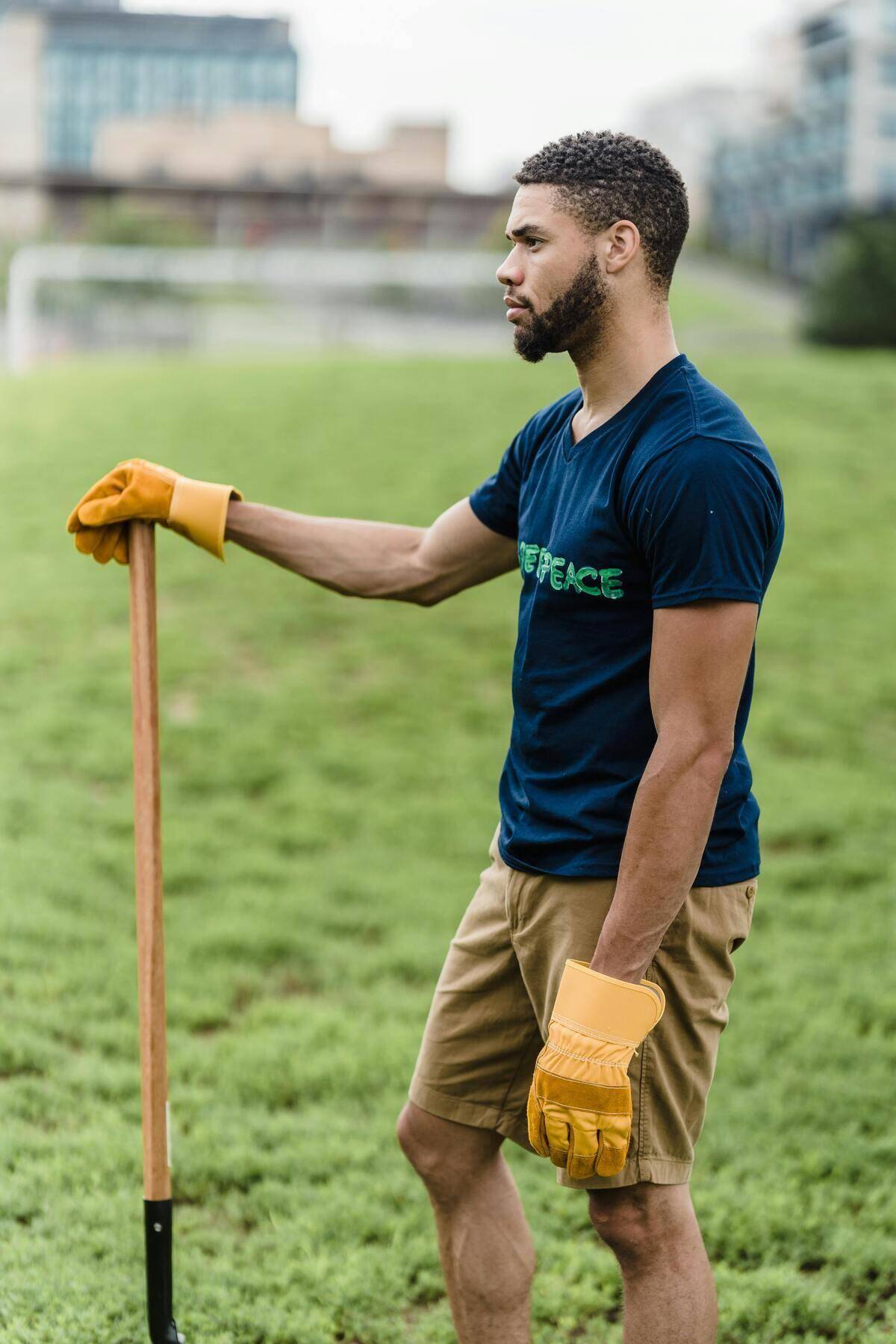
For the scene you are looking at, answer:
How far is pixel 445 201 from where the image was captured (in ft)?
152

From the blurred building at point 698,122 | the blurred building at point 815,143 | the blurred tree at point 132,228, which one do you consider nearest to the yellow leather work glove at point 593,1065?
the blurred tree at point 132,228

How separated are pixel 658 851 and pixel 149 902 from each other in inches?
44.5

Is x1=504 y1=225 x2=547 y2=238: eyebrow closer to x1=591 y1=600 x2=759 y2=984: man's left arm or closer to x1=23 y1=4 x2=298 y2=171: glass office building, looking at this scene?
x1=591 y1=600 x2=759 y2=984: man's left arm

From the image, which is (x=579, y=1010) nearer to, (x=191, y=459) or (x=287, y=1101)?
(x=287, y=1101)

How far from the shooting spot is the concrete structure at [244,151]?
120 ft

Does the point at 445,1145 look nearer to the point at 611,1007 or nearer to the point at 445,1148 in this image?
the point at 445,1148

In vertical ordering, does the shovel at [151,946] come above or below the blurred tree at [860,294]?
below

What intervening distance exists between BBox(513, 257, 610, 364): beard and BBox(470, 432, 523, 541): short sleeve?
1.09 feet

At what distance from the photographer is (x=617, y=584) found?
2.07 metres

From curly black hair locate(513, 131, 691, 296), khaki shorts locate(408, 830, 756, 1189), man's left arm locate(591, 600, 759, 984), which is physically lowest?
khaki shorts locate(408, 830, 756, 1189)

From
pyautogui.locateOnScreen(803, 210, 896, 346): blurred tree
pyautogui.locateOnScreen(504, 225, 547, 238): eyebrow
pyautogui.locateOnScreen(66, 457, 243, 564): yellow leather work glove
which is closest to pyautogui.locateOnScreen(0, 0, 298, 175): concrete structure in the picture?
pyautogui.locateOnScreen(803, 210, 896, 346): blurred tree

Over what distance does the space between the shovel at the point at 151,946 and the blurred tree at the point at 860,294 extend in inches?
1037

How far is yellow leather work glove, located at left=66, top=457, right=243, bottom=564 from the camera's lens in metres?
2.73

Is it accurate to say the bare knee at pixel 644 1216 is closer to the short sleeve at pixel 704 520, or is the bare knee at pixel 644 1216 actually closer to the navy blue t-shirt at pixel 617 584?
the navy blue t-shirt at pixel 617 584
